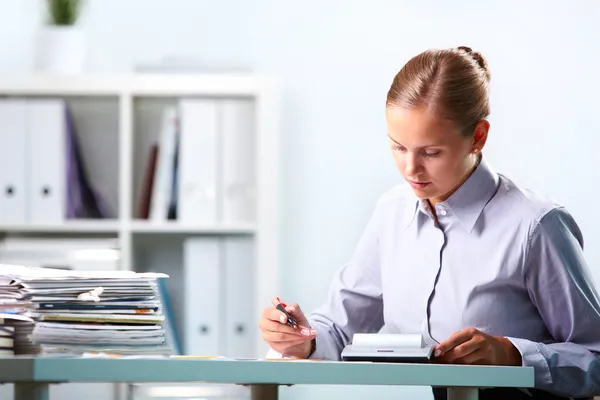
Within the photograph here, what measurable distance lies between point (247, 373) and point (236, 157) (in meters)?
1.80

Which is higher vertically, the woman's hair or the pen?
the woman's hair

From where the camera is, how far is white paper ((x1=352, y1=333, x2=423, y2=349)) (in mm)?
1308

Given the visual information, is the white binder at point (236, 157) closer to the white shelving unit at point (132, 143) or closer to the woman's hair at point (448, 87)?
the white shelving unit at point (132, 143)

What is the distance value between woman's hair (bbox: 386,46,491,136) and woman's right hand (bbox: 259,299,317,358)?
15.1 inches

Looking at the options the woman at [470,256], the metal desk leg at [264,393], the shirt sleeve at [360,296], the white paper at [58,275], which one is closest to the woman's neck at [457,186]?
the woman at [470,256]

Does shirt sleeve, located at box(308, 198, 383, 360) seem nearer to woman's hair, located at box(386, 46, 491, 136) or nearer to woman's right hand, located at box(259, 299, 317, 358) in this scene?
woman's right hand, located at box(259, 299, 317, 358)

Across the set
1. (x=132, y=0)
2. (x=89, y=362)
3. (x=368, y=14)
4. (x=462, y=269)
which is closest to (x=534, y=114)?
(x=368, y=14)

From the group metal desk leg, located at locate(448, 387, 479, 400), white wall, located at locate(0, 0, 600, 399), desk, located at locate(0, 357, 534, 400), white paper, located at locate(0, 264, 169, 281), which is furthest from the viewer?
white wall, located at locate(0, 0, 600, 399)

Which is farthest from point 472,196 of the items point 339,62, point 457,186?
point 339,62

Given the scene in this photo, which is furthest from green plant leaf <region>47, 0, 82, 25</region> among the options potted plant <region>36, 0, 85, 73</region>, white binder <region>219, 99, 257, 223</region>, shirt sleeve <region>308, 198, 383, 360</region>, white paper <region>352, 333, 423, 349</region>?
white paper <region>352, 333, 423, 349</region>

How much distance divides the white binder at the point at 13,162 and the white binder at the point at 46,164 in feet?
0.07

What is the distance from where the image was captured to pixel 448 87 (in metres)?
A: 1.53

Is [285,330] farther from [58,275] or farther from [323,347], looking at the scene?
[58,275]

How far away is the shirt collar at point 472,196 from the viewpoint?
162cm
